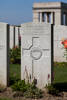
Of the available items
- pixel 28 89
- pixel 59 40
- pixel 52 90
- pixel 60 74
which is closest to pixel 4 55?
pixel 28 89

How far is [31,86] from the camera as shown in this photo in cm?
771

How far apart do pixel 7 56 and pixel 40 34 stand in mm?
1048

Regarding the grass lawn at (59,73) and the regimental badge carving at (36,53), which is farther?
the grass lawn at (59,73)

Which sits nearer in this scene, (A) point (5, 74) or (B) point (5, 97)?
(B) point (5, 97)

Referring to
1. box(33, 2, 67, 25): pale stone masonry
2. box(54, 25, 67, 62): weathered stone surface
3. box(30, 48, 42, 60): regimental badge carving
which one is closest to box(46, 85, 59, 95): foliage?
box(30, 48, 42, 60): regimental badge carving

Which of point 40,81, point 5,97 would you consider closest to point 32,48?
point 40,81

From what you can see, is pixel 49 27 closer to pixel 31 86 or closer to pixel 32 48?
pixel 32 48

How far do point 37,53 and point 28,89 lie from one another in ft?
3.03

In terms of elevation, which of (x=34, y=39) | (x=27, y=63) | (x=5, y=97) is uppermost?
(x=34, y=39)

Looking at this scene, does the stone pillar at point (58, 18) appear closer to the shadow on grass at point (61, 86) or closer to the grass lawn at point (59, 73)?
the grass lawn at point (59, 73)

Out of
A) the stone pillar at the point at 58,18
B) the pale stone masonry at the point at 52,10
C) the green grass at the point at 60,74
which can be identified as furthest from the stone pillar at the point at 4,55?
the stone pillar at the point at 58,18

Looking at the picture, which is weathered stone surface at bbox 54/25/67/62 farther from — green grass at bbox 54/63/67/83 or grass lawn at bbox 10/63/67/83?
green grass at bbox 54/63/67/83

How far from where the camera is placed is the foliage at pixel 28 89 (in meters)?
7.47

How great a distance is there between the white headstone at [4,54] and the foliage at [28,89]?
53 centimetres
